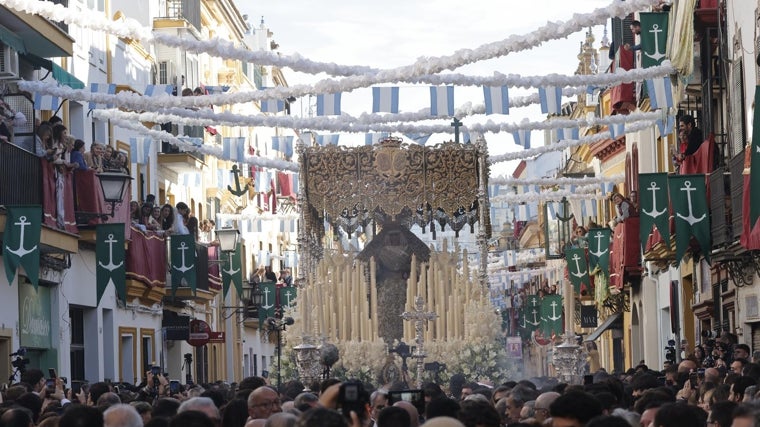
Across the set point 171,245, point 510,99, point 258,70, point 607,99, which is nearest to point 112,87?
point 510,99

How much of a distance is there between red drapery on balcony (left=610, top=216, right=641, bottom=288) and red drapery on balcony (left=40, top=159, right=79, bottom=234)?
1366 cm

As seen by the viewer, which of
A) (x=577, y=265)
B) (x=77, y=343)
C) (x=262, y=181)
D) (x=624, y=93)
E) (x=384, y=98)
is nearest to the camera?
(x=384, y=98)

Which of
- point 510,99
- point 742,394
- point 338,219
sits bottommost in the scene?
point 742,394

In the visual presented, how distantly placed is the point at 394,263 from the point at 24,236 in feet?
18.0

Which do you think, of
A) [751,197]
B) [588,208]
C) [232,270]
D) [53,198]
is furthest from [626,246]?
[751,197]

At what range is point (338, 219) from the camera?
2558 centimetres

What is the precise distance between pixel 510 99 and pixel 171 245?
954 cm

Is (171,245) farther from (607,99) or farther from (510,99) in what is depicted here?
→ (607,99)

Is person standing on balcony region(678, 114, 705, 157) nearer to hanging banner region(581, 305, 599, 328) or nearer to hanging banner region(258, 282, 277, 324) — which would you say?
hanging banner region(581, 305, 599, 328)

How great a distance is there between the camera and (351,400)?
396 inches

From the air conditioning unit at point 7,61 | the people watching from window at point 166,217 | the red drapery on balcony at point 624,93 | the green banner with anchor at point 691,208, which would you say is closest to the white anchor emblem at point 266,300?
the people watching from window at point 166,217

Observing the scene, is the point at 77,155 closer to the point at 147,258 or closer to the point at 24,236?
the point at 24,236

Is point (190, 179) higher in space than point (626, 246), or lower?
higher

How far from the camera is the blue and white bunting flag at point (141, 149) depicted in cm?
3394
